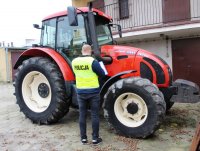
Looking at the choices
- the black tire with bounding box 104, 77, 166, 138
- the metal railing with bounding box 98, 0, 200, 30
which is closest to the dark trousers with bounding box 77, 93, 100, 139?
the black tire with bounding box 104, 77, 166, 138

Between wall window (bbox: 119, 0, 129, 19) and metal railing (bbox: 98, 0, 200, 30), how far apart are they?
0.15m

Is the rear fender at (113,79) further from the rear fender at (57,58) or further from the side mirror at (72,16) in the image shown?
the side mirror at (72,16)

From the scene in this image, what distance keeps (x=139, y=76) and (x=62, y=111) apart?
194 centimetres

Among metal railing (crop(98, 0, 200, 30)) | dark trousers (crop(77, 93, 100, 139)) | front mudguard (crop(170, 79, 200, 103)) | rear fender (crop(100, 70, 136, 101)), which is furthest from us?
metal railing (crop(98, 0, 200, 30))

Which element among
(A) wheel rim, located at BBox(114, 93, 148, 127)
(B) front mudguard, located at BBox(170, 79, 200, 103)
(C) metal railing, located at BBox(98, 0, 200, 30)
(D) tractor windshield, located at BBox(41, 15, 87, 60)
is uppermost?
(C) metal railing, located at BBox(98, 0, 200, 30)

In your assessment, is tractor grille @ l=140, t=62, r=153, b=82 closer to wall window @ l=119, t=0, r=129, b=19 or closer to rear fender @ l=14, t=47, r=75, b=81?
rear fender @ l=14, t=47, r=75, b=81

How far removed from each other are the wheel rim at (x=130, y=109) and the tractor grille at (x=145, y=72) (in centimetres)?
71

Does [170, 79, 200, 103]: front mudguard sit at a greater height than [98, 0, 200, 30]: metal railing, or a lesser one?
lesser

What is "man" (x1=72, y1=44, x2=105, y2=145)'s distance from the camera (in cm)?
603

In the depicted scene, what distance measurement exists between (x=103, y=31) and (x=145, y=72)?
5.69 ft

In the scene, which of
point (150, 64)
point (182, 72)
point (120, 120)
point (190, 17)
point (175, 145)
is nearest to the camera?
point (175, 145)

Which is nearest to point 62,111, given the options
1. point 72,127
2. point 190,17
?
point 72,127

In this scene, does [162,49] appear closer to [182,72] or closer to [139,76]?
[182,72]

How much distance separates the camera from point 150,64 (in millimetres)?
6770
